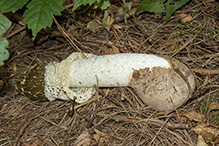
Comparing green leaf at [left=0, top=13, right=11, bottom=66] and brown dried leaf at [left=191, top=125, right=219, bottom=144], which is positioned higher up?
green leaf at [left=0, top=13, right=11, bottom=66]

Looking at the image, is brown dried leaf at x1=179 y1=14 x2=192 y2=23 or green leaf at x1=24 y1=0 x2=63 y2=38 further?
brown dried leaf at x1=179 y1=14 x2=192 y2=23

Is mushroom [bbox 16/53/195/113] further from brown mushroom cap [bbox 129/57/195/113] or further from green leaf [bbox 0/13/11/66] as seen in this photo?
green leaf [bbox 0/13/11/66]

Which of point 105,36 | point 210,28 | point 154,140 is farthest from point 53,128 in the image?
point 210,28

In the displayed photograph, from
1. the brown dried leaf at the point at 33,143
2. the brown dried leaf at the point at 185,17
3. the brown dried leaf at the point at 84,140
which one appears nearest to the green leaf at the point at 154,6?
the brown dried leaf at the point at 185,17

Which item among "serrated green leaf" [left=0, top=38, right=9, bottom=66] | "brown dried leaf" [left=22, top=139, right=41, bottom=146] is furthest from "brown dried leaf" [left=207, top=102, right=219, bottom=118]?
"serrated green leaf" [left=0, top=38, right=9, bottom=66]

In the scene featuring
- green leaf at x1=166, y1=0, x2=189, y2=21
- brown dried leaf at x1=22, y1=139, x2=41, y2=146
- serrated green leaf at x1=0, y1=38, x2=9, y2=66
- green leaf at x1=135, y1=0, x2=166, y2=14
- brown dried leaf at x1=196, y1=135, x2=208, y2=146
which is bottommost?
brown dried leaf at x1=196, y1=135, x2=208, y2=146

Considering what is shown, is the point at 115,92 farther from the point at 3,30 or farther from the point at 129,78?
the point at 3,30

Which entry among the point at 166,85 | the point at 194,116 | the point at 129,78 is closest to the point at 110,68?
the point at 129,78
